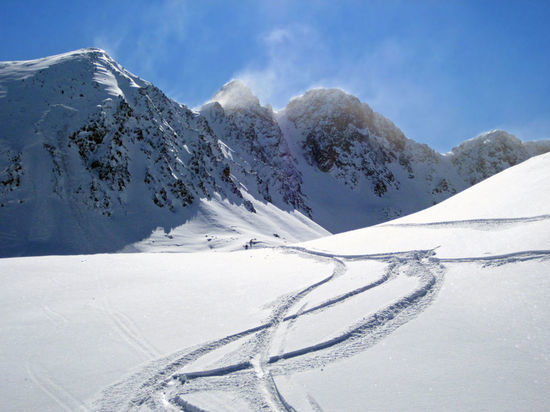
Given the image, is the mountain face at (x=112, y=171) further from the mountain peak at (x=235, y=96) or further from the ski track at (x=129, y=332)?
the ski track at (x=129, y=332)

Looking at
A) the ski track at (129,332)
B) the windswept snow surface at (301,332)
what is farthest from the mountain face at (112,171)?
the ski track at (129,332)

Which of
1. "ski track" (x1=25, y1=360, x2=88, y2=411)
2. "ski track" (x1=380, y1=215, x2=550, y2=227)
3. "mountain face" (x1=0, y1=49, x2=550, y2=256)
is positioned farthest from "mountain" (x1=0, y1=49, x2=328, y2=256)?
"ski track" (x1=25, y1=360, x2=88, y2=411)

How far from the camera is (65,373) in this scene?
207 inches

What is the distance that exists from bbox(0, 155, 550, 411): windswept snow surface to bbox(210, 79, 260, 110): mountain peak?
11494 centimetres

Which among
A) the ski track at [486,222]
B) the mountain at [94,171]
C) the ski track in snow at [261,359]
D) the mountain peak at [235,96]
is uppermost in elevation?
the mountain peak at [235,96]

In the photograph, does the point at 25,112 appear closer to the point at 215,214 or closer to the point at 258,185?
the point at 215,214

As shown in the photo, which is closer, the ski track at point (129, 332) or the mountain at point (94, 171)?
the ski track at point (129, 332)

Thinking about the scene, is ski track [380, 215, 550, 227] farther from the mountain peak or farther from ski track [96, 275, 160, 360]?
the mountain peak

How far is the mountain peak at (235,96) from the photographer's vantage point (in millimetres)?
121188

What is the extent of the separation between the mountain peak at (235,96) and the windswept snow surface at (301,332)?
114943 mm

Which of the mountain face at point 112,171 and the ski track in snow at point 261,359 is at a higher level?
the mountain face at point 112,171

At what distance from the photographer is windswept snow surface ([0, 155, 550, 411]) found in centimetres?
461

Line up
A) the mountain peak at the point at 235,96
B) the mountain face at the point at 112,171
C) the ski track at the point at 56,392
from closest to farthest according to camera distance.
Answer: the ski track at the point at 56,392 → the mountain face at the point at 112,171 → the mountain peak at the point at 235,96

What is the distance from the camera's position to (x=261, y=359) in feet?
18.7
